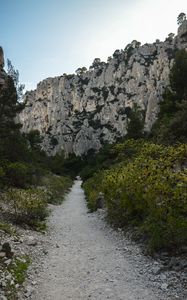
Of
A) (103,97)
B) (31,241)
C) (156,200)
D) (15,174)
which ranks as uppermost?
(103,97)

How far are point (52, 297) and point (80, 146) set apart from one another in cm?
9532

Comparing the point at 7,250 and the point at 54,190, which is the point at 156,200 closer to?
the point at 7,250

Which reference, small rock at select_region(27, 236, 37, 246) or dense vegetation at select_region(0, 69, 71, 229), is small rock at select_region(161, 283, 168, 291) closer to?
small rock at select_region(27, 236, 37, 246)

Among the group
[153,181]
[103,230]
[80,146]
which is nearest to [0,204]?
[103,230]

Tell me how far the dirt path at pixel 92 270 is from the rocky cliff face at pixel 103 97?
244 feet

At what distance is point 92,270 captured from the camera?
28.7 feet

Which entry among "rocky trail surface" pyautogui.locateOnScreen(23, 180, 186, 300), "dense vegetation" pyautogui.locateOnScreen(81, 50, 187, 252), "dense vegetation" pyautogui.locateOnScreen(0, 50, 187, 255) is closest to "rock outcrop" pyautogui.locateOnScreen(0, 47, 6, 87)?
"dense vegetation" pyautogui.locateOnScreen(0, 50, 187, 255)

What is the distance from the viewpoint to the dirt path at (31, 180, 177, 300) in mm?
7156

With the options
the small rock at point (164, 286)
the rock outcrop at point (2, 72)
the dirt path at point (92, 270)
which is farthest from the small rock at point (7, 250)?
the rock outcrop at point (2, 72)

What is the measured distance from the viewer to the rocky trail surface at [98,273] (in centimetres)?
713

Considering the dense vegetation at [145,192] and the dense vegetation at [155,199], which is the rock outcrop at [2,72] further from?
the dense vegetation at [155,199]

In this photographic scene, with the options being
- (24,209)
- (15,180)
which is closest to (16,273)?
(24,209)

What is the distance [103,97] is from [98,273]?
104309 mm

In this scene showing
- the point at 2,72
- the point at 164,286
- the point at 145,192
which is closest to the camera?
the point at 164,286
